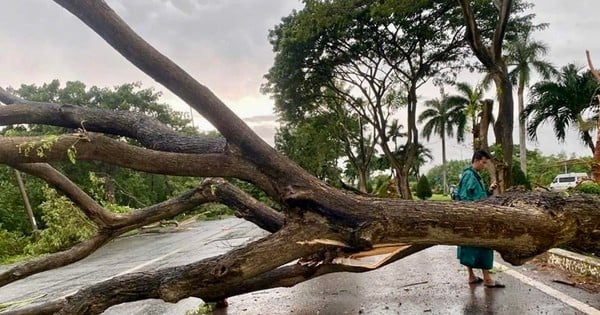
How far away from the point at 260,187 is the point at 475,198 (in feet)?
11.1

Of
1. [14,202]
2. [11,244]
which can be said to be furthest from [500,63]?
[14,202]

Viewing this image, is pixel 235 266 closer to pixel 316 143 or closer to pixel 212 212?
pixel 316 143

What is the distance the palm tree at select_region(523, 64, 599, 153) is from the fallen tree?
14.0m

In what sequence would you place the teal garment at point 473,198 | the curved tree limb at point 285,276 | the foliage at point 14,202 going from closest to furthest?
the curved tree limb at point 285,276, the teal garment at point 473,198, the foliage at point 14,202

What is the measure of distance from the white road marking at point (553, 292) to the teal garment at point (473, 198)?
65 cm

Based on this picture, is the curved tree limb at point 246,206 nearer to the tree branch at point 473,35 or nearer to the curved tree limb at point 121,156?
the curved tree limb at point 121,156

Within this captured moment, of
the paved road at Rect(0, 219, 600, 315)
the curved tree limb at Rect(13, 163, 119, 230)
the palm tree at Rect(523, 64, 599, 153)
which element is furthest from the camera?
the palm tree at Rect(523, 64, 599, 153)

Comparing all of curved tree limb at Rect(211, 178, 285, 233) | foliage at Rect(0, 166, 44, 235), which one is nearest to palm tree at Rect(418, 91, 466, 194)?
foliage at Rect(0, 166, 44, 235)

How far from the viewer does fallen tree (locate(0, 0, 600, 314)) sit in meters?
3.74

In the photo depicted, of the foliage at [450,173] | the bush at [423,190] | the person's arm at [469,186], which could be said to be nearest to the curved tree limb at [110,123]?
the person's arm at [469,186]

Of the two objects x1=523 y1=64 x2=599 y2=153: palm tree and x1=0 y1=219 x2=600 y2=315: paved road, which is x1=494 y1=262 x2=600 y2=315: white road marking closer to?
x1=0 y1=219 x2=600 y2=315: paved road

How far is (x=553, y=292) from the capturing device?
577 cm

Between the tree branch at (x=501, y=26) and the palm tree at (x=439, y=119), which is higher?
the palm tree at (x=439, y=119)

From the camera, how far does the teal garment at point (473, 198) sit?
6.14 m
